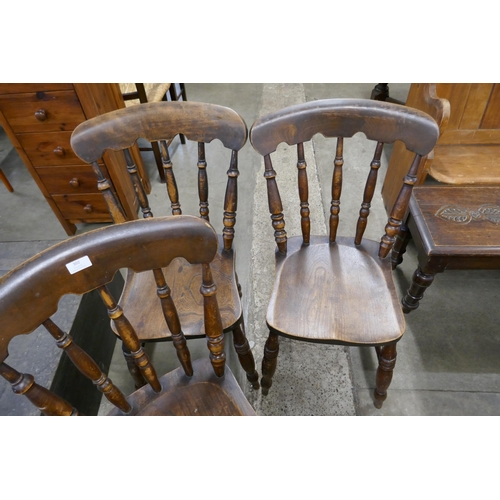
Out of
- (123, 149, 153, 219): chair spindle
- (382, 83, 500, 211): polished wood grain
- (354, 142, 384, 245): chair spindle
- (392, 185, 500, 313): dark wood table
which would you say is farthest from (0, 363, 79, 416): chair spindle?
(382, 83, 500, 211): polished wood grain

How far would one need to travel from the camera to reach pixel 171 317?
781 mm

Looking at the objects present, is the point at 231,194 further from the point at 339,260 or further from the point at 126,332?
the point at 126,332

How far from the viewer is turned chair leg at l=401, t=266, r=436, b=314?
53.2 inches

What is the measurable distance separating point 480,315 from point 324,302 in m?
1.01

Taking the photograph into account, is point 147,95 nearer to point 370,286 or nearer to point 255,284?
point 255,284

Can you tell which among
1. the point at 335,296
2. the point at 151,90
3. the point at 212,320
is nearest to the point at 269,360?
the point at 335,296

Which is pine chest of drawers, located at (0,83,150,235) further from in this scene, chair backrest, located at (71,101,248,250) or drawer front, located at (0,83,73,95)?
chair backrest, located at (71,101,248,250)

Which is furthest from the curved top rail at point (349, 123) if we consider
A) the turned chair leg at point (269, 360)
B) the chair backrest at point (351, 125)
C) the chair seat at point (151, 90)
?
the chair seat at point (151, 90)

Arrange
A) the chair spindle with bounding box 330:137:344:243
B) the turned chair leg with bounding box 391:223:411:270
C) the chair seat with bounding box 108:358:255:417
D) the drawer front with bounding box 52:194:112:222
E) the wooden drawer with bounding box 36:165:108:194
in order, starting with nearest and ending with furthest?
the chair seat with bounding box 108:358:255:417 < the chair spindle with bounding box 330:137:344:243 < the turned chair leg with bounding box 391:223:411:270 < the wooden drawer with bounding box 36:165:108:194 < the drawer front with bounding box 52:194:112:222

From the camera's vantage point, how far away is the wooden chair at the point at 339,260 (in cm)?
97

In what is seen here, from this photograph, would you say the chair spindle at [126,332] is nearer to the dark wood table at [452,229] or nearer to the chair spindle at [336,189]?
the chair spindle at [336,189]

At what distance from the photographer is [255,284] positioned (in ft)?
5.78

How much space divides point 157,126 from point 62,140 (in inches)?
33.2

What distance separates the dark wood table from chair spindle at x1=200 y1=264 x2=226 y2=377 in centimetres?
85
